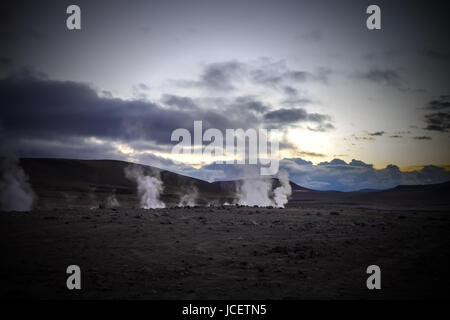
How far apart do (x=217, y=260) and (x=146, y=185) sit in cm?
5252

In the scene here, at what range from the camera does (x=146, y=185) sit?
60.6m

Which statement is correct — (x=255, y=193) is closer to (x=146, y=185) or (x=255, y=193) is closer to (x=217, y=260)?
(x=146, y=185)

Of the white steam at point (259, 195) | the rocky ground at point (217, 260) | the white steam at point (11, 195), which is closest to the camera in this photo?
the rocky ground at point (217, 260)

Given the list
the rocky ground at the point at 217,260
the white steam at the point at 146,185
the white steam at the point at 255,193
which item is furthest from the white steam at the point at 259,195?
the rocky ground at the point at 217,260

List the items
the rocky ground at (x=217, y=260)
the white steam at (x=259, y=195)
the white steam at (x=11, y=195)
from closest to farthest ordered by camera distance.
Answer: the rocky ground at (x=217, y=260) → the white steam at (x=11, y=195) → the white steam at (x=259, y=195)

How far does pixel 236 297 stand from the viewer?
728 cm

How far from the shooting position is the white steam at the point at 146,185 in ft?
167

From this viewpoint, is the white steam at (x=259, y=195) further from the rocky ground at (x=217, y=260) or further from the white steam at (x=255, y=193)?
the rocky ground at (x=217, y=260)

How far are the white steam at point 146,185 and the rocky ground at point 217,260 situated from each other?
33235 millimetres

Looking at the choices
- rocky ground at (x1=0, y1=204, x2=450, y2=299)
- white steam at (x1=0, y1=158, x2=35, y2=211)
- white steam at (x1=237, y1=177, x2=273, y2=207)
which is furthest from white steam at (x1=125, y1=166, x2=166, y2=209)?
rocky ground at (x1=0, y1=204, x2=450, y2=299)

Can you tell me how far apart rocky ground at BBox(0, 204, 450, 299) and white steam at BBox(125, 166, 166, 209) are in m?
33.2
